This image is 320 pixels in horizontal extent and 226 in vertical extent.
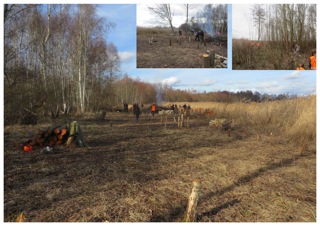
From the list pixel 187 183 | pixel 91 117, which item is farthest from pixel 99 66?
pixel 187 183

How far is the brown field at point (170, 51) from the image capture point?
225 inches

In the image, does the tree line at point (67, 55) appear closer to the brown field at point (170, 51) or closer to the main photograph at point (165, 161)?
the main photograph at point (165, 161)

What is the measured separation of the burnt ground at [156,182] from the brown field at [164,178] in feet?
0.04

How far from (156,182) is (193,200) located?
1578 mm

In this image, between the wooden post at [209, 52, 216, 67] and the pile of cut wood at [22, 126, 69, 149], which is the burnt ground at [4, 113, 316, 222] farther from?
the wooden post at [209, 52, 216, 67]

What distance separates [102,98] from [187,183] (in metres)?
12.7

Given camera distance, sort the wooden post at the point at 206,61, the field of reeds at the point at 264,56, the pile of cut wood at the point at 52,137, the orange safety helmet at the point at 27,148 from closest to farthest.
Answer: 1. the orange safety helmet at the point at 27,148
2. the wooden post at the point at 206,61
3. the pile of cut wood at the point at 52,137
4. the field of reeds at the point at 264,56

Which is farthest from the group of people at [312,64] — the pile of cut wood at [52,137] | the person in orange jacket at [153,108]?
the person in orange jacket at [153,108]

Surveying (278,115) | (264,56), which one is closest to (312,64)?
(264,56)

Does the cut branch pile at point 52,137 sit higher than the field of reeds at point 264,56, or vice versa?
the field of reeds at point 264,56

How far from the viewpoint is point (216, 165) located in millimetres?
5043

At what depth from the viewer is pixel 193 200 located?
2531 mm

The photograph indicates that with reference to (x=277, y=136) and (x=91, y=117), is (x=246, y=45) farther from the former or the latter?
(x=91, y=117)

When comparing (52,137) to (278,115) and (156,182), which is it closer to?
(156,182)
